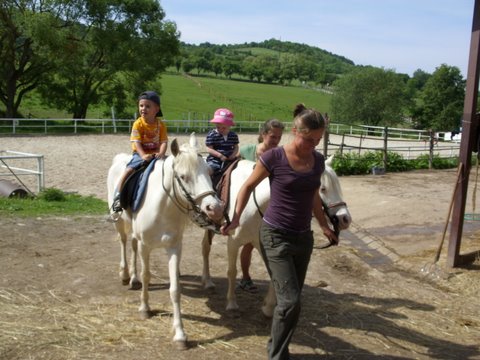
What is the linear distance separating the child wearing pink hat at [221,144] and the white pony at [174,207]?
2.70 feet

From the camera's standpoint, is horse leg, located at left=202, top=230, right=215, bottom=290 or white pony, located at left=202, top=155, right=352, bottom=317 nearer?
white pony, located at left=202, top=155, right=352, bottom=317

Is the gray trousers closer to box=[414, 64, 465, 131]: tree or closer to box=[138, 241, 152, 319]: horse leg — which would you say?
box=[138, 241, 152, 319]: horse leg

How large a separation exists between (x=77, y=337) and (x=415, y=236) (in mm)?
6461

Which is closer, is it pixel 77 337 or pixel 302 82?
pixel 77 337

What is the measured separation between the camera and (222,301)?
17.2ft

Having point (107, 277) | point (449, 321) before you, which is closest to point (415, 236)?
point (449, 321)

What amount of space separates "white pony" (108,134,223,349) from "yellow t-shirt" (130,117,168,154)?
18.4 inches

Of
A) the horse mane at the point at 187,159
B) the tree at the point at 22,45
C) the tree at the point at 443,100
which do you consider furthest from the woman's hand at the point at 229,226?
the tree at the point at 443,100

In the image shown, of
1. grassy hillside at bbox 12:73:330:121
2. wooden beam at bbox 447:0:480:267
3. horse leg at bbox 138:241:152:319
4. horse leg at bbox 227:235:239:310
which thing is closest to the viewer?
horse leg at bbox 138:241:152:319

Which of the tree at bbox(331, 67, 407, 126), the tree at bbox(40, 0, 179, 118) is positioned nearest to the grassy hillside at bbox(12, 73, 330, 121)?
the tree at bbox(40, 0, 179, 118)

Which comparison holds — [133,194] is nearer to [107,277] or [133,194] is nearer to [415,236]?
[107,277]

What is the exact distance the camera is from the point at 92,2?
94.3 feet

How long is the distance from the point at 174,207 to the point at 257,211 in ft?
2.76

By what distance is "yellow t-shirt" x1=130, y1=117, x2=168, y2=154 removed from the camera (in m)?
4.98
